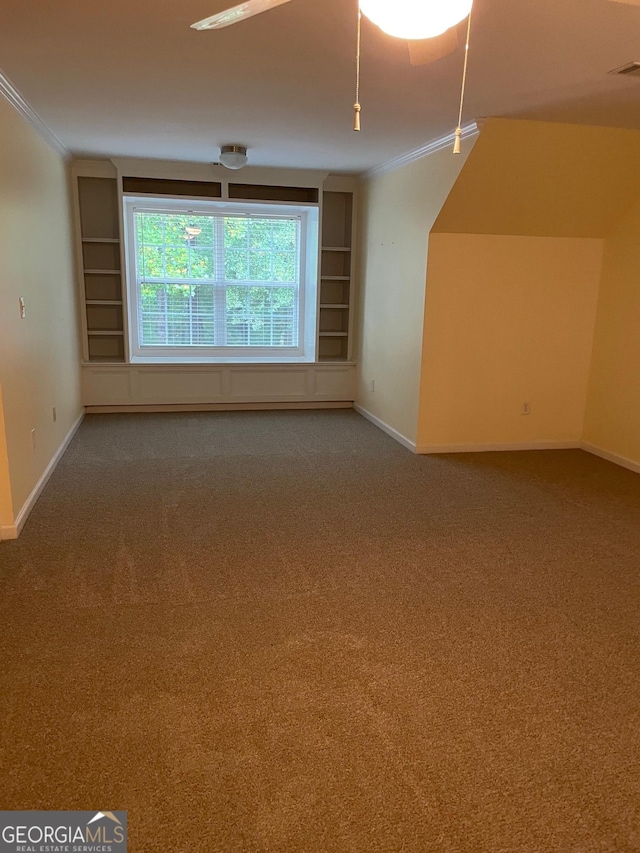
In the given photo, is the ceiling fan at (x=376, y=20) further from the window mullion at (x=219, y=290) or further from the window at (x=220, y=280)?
the window mullion at (x=219, y=290)

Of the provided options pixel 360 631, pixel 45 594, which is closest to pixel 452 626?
pixel 360 631

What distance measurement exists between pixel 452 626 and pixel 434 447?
8.64ft

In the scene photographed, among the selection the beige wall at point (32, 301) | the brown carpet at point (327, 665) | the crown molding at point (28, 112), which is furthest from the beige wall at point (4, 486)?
the crown molding at point (28, 112)

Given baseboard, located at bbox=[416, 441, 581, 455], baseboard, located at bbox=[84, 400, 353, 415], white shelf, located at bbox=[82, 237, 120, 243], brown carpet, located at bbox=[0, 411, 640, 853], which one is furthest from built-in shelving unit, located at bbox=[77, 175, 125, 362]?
baseboard, located at bbox=[416, 441, 581, 455]

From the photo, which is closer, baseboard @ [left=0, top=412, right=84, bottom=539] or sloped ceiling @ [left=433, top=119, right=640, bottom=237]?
baseboard @ [left=0, top=412, right=84, bottom=539]

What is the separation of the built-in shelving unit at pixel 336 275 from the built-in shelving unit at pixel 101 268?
208 centimetres

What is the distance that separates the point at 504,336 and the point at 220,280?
3.03m

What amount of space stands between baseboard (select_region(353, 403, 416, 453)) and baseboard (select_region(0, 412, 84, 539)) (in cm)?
277

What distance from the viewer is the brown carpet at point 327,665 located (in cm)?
158

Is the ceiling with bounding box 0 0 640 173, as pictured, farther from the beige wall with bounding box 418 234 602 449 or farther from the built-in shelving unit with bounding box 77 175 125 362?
the built-in shelving unit with bounding box 77 175 125 362

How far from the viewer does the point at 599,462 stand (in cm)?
488

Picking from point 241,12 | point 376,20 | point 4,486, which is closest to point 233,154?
point 4,486

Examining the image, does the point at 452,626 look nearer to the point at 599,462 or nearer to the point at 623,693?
the point at 623,693

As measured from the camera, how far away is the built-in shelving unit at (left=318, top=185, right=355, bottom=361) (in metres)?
6.28
